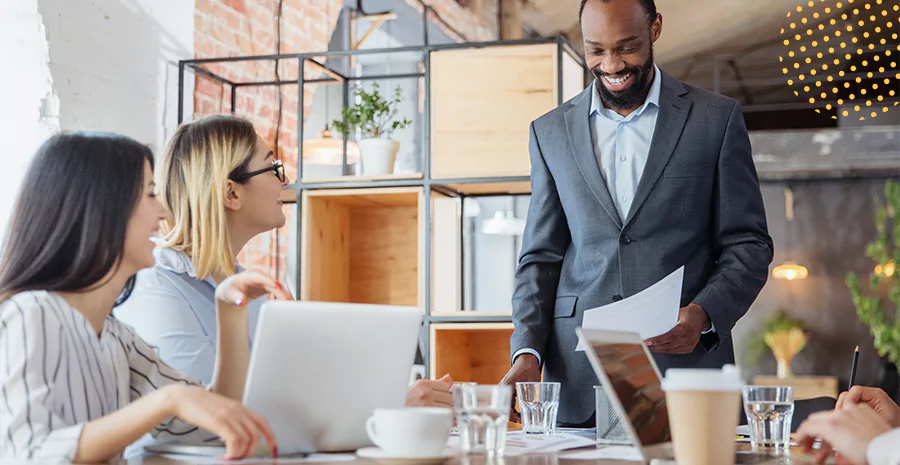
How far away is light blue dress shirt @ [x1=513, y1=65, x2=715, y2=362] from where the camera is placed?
6.51 ft

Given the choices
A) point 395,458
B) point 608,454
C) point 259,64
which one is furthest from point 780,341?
point 395,458

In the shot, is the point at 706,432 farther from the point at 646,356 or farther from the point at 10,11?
the point at 10,11

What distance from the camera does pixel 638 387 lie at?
1081 millimetres

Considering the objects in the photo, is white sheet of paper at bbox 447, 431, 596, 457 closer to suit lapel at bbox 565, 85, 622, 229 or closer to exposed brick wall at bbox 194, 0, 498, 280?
suit lapel at bbox 565, 85, 622, 229

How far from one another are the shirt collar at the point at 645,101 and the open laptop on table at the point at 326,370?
3.20 feet

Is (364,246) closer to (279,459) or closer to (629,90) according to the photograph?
(629,90)

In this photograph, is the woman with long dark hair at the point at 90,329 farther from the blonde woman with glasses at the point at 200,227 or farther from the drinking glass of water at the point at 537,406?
the drinking glass of water at the point at 537,406

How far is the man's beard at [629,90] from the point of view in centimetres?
196

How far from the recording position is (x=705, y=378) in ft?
3.00

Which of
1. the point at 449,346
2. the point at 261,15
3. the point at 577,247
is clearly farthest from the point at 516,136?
the point at 261,15

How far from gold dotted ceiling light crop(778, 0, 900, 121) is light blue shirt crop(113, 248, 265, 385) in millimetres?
8767

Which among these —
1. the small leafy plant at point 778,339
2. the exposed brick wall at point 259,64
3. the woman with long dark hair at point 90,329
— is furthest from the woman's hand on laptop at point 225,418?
the small leafy plant at point 778,339

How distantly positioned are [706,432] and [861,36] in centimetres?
1015

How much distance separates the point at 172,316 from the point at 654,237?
2.97ft
